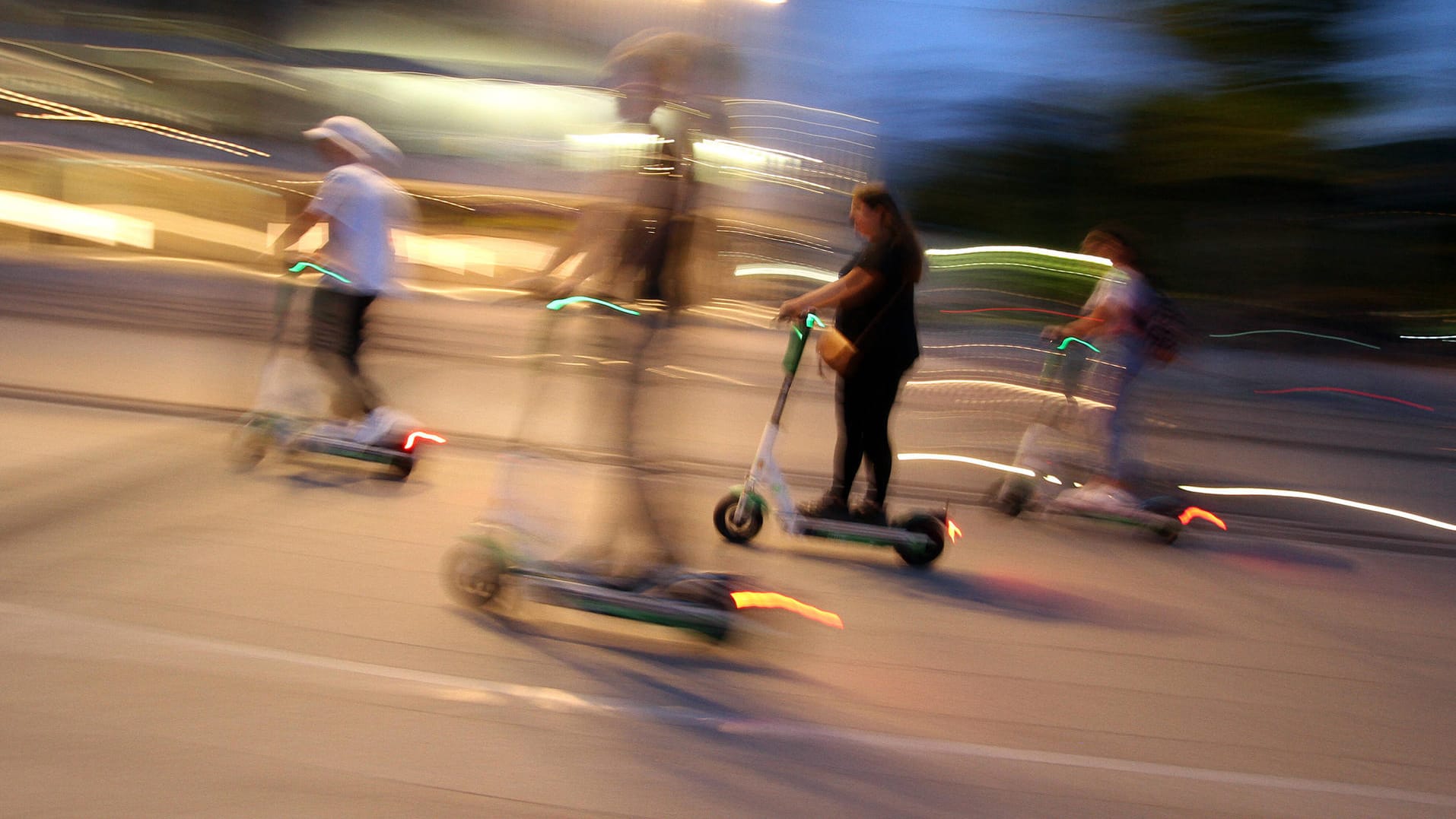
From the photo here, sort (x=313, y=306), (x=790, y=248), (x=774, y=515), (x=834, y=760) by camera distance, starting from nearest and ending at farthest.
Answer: (x=834, y=760), (x=774, y=515), (x=313, y=306), (x=790, y=248)

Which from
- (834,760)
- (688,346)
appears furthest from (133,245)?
(834,760)

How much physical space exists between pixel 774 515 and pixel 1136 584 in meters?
1.76

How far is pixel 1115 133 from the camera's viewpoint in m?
31.8

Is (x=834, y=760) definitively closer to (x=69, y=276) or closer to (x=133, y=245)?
(x=69, y=276)

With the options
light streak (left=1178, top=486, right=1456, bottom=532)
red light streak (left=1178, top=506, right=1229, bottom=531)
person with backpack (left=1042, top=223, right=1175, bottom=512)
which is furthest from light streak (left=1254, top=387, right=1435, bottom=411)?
person with backpack (left=1042, top=223, right=1175, bottom=512)

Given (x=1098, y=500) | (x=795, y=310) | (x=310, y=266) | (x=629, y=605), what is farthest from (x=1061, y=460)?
(x=310, y=266)

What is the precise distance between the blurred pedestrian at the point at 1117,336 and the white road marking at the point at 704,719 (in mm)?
3339

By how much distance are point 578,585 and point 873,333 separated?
2176mm

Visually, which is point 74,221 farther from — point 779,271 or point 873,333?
point 873,333

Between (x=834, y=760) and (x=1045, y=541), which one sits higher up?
(x=1045, y=541)

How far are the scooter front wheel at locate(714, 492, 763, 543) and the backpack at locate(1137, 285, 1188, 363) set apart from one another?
2584mm

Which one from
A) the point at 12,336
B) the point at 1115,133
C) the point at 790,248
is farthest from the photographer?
the point at 1115,133

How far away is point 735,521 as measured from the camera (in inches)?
246

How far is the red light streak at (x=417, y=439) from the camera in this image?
6.88 meters
